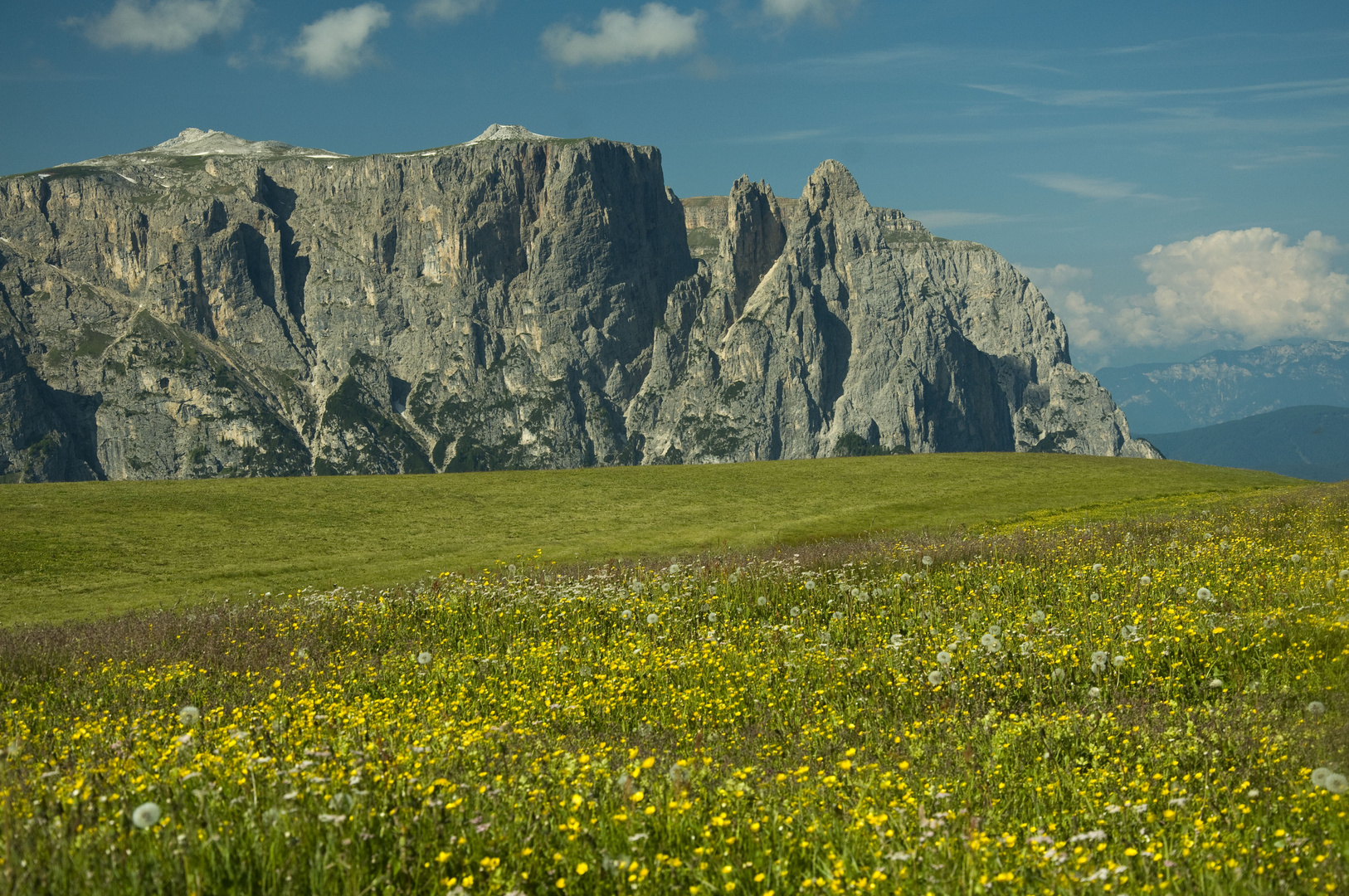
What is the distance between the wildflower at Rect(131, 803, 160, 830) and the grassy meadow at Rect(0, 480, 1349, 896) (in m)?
0.02

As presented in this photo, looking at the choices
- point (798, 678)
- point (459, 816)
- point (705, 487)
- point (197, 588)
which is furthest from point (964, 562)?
point (705, 487)

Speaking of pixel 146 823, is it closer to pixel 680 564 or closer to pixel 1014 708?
pixel 1014 708

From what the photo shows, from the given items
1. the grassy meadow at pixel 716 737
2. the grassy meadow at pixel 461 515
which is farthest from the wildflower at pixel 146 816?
the grassy meadow at pixel 461 515

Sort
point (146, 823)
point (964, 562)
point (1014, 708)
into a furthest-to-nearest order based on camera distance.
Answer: point (964, 562)
point (1014, 708)
point (146, 823)

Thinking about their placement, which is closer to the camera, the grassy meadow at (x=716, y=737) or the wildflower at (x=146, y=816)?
the wildflower at (x=146, y=816)

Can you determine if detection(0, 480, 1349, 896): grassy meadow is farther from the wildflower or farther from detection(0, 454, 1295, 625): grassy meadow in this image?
detection(0, 454, 1295, 625): grassy meadow

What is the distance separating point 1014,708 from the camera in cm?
977

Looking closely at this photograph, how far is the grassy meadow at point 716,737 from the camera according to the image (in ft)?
17.6

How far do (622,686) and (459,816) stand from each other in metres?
4.68

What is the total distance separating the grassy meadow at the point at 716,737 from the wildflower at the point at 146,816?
20 mm

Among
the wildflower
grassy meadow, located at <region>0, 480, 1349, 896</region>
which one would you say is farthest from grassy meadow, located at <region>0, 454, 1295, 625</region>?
the wildflower

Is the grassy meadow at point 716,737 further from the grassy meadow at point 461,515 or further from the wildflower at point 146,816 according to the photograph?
the grassy meadow at point 461,515

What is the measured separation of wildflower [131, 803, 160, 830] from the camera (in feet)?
14.4

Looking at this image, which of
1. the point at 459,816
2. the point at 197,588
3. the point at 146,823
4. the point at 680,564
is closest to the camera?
the point at 146,823
